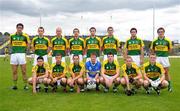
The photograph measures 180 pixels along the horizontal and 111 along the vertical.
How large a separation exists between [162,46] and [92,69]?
8.06ft

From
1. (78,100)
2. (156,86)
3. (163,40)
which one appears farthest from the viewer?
(163,40)

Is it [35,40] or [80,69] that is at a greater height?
[35,40]

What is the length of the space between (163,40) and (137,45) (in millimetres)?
837

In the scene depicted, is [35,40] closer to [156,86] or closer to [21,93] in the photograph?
[21,93]

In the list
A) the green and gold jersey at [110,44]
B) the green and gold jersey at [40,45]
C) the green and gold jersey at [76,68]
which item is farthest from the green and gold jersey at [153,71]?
the green and gold jersey at [40,45]

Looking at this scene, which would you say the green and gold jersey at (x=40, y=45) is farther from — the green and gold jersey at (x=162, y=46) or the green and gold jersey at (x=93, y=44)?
the green and gold jersey at (x=162, y=46)

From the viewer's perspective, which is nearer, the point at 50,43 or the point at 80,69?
the point at 80,69

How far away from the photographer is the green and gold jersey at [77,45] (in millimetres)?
12289

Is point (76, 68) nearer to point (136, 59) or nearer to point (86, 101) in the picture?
point (86, 101)

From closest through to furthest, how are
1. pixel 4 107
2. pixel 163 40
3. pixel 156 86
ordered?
pixel 4 107 → pixel 156 86 → pixel 163 40

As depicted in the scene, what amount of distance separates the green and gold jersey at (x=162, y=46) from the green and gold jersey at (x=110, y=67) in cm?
165

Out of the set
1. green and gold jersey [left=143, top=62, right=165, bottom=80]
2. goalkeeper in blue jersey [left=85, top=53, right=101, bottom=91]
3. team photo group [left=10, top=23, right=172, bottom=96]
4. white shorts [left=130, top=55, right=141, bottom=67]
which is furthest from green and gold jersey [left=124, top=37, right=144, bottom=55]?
goalkeeper in blue jersey [left=85, top=53, right=101, bottom=91]

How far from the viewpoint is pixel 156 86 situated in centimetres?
1025

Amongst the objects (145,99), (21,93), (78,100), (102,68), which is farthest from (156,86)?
(21,93)
